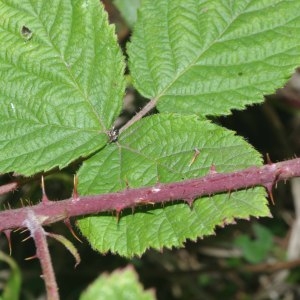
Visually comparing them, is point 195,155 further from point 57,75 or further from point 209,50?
point 57,75

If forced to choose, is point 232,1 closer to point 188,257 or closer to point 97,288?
point 97,288

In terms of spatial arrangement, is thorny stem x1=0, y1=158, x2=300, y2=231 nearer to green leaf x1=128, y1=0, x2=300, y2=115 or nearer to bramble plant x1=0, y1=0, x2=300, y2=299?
bramble plant x1=0, y1=0, x2=300, y2=299

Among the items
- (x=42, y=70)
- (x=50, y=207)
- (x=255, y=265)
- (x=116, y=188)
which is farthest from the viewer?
(x=255, y=265)

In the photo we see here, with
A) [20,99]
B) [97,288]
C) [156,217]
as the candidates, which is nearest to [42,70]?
[20,99]

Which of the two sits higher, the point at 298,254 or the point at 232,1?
the point at 232,1

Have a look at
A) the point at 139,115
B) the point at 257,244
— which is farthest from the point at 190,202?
the point at 257,244

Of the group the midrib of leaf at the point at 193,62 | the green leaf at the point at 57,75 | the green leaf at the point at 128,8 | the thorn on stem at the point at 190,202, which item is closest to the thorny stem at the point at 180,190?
the thorn on stem at the point at 190,202
